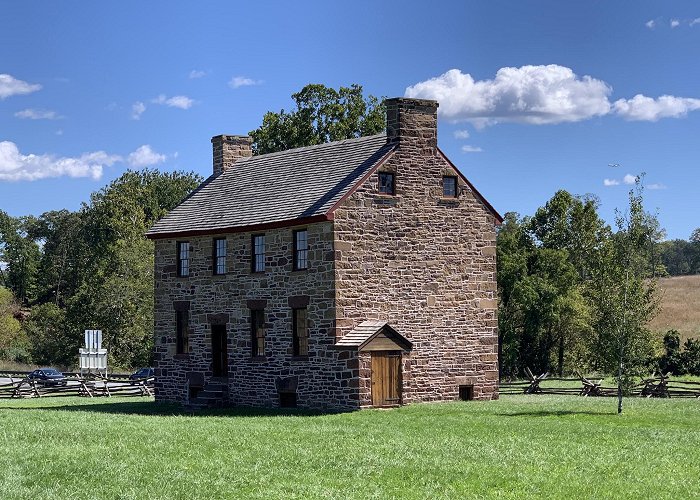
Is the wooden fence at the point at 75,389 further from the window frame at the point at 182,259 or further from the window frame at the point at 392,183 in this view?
the window frame at the point at 392,183

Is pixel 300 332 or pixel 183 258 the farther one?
pixel 183 258

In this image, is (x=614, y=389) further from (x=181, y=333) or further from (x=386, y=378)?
(x=181, y=333)

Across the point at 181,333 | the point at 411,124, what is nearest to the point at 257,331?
the point at 181,333

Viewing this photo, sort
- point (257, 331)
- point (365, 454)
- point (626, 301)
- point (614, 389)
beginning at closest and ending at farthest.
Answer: point (365, 454) → point (626, 301) → point (257, 331) → point (614, 389)

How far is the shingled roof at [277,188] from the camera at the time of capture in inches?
1419

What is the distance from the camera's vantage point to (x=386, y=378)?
114 ft

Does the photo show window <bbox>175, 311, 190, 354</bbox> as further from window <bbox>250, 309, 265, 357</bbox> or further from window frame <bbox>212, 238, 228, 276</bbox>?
window <bbox>250, 309, 265, 357</bbox>

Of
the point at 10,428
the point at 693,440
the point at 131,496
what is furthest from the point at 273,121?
the point at 131,496

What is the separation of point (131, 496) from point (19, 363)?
5999 centimetres

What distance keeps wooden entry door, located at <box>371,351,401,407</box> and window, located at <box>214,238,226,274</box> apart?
7767mm

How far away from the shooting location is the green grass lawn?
19250 mm

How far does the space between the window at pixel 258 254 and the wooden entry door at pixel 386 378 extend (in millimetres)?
5720

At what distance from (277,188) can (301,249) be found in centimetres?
413

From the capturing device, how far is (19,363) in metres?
75.3
